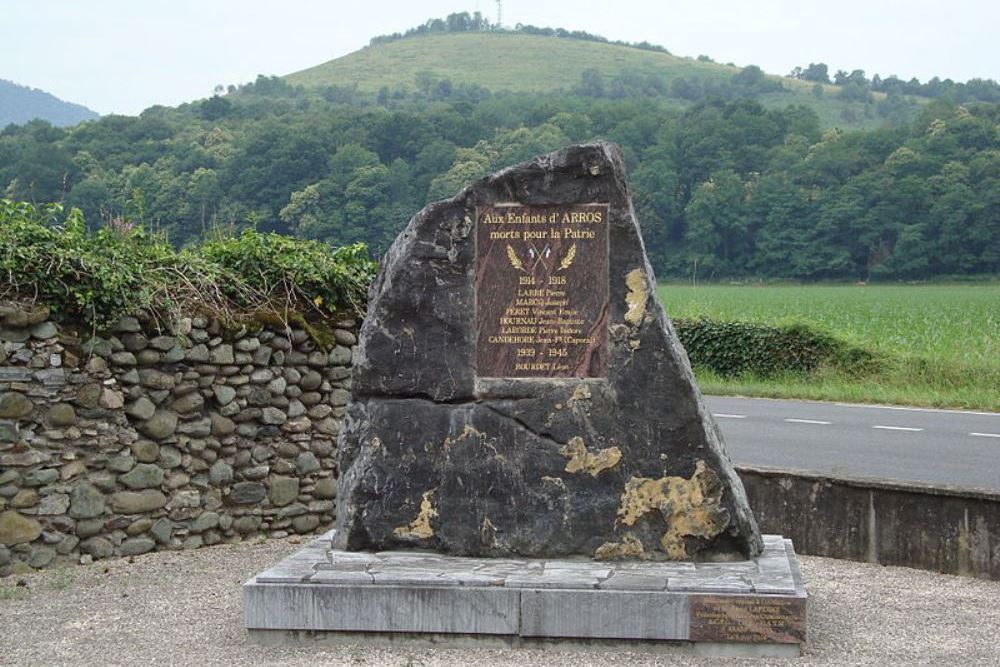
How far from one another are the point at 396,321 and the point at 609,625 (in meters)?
2.39

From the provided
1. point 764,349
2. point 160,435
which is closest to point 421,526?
point 160,435

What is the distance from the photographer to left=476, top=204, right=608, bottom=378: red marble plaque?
8195 mm

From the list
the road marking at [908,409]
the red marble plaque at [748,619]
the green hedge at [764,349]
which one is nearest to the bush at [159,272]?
the red marble plaque at [748,619]

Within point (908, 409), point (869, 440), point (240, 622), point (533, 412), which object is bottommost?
point (908, 409)

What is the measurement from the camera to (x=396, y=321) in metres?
8.31

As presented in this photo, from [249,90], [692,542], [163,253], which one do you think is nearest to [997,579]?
[692,542]

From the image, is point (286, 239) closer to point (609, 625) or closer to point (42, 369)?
point (42, 369)

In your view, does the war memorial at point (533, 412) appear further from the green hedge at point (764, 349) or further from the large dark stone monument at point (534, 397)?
the green hedge at point (764, 349)

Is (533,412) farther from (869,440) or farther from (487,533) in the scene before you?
(869,440)

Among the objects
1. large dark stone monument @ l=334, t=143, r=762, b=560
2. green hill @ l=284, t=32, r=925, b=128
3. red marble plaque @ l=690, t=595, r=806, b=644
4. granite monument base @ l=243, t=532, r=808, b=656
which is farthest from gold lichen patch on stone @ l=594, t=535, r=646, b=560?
green hill @ l=284, t=32, r=925, b=128

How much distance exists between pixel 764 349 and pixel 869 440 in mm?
7822

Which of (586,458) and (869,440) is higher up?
(586,458)

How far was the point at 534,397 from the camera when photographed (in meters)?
8.15

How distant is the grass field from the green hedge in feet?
1.08
